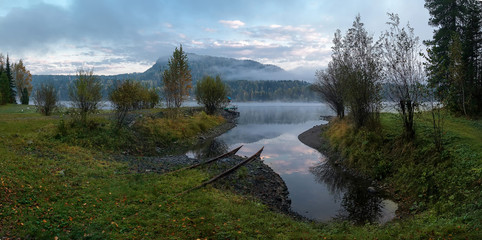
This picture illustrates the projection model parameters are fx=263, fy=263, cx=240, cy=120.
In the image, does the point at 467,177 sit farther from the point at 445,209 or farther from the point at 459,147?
the point at 459,147

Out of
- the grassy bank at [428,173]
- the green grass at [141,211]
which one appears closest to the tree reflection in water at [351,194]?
the grassy bank at [428,173]

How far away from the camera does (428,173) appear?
511 inches

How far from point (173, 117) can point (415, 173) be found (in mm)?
28992

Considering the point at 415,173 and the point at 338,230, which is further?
the point at 415,173

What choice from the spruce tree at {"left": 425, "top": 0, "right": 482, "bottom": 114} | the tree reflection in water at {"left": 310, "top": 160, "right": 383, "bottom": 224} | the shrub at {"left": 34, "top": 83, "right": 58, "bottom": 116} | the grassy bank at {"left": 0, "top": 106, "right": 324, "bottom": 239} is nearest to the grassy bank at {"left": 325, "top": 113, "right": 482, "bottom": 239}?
the tree reflection in water at {"left": 310, "top": 160, "right": 383, "bottom": 224}

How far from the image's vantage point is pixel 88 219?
7.68 m

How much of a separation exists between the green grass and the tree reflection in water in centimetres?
179

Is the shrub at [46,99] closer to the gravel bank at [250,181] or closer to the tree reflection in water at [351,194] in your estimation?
the gravel bank at [250,181]

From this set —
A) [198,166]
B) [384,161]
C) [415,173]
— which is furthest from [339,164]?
[198,166]

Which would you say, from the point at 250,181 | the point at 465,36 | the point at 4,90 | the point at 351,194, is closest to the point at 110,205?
the point at 250,181

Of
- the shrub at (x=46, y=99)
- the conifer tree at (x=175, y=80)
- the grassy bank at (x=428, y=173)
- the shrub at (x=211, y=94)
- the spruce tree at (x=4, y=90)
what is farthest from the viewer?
the spruce tree at (x=4, y=90)

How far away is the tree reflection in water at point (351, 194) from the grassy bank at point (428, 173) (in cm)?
106

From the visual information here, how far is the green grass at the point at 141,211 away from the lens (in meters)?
7.19

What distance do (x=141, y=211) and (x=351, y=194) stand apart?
11394mm
